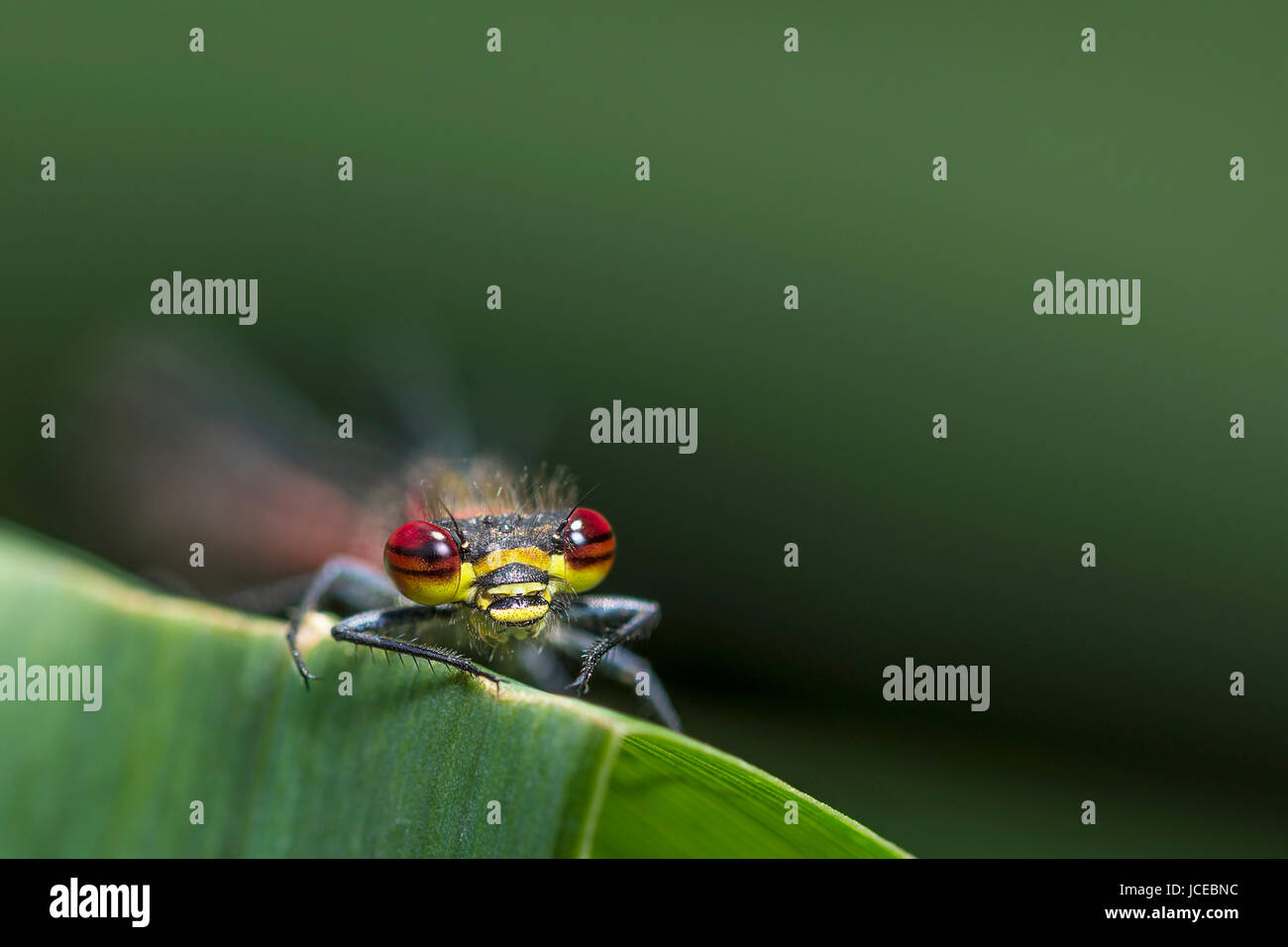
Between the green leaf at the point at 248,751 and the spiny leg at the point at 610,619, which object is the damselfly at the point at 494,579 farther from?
the green leaf at the point at 248,751

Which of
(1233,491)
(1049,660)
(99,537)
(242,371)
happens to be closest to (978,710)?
(1049,660)

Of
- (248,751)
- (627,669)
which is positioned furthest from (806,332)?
(248,751)

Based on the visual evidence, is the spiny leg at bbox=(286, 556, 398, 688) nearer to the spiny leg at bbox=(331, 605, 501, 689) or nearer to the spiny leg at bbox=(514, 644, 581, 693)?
the spiny leg at bbox=(331, 605, 501, 689)

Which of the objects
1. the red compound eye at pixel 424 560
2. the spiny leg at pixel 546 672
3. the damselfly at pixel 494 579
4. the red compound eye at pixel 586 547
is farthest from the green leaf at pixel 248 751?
the spiny leg at pixel 546 672

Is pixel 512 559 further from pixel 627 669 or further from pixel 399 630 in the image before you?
pixel 627 669
